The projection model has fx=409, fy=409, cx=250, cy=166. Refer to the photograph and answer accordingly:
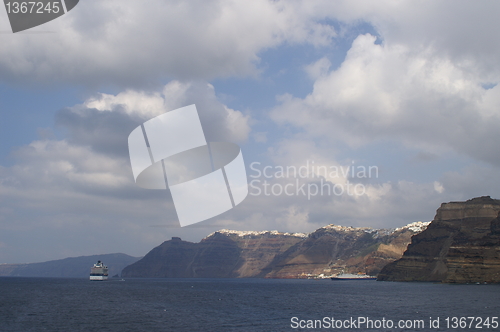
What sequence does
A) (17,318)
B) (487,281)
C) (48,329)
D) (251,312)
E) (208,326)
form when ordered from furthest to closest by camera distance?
(487,281) < (251,312) < (17,318) < (208,326) < (48,329)

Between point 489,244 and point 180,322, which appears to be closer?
point 180,322

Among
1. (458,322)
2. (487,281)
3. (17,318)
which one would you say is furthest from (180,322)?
(487,281)

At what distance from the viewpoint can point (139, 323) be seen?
6556cm

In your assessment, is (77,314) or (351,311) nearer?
(77,314)

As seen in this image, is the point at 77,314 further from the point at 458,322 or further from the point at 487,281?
the point at 487,281

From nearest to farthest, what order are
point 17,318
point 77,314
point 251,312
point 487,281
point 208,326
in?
1. point 208,326
2. point 17,318
3. point 77,314
4. point 251,312
5. point 487,281

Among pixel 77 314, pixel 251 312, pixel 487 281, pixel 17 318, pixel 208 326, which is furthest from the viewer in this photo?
pixel 487 281

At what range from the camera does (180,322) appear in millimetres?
67062

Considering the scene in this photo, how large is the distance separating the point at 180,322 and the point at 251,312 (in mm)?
20191

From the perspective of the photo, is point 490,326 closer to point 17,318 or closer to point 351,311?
point 351,311

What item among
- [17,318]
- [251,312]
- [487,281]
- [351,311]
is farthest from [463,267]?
[17,318]

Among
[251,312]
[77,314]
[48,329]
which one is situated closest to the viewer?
[48,329]

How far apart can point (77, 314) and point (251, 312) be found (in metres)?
33.3

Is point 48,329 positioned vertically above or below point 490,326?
above
